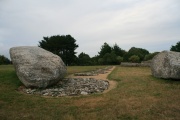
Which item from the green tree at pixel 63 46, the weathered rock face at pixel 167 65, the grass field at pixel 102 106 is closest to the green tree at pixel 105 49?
the green tree at pixel 63 46

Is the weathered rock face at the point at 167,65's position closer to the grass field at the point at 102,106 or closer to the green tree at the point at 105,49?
the grass field at the point at 102,106

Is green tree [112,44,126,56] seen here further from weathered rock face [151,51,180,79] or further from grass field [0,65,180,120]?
grass field [0,65,180,120]

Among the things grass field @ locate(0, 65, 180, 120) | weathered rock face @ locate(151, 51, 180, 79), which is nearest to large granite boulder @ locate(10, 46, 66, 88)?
grass field @ locate(0, 65, 180, 120)

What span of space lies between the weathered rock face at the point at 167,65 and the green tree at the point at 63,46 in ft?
119

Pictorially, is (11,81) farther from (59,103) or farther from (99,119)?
(99,119)

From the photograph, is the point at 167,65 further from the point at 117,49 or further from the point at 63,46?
the point at 117,49

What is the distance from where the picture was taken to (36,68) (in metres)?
14.1

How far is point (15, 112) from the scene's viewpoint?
866 cm

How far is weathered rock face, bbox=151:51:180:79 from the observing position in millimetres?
14281

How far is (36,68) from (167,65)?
8639 millimetres

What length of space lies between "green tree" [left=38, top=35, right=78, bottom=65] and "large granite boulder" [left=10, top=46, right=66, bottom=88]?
35.4 m

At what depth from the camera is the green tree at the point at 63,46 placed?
170 ft

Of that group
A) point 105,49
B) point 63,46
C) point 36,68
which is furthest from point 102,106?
point 105,49

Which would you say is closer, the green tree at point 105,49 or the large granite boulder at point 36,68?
the large granite boulder at point 36,68
